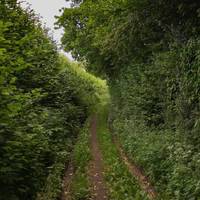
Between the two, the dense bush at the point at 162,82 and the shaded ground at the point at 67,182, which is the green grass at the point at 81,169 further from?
the dense bush at the point at 162,82

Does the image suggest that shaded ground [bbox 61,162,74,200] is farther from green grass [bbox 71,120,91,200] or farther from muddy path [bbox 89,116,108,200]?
muddy path [bbox 89,116,108,200]

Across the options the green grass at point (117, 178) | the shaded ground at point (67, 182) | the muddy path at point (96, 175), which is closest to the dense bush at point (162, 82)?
the green grass at point (117, 178)

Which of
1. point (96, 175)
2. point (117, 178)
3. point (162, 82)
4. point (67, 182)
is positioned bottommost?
point (117, 178)

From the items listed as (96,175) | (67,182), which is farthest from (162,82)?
(67,182)

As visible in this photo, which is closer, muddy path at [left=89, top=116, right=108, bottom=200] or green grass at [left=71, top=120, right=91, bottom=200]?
green grass at [left=71, top=120, right=91, bottom=200]

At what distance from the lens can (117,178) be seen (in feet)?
41.4

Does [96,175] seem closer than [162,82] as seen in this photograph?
Yes

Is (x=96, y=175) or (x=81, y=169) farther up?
(x=81, y=169)

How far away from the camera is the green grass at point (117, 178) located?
10.7 m

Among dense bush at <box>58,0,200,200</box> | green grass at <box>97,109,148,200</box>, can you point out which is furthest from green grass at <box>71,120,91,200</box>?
dense bush at <box>58,0,200,200</box>

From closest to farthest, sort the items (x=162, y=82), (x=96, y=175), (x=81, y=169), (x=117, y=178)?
(x=117, y=178) → (x=96, y=175) → (x=81, y=169) → (x=162, y=82)

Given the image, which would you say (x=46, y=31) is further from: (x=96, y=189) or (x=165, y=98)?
Result: (x=96, y=189)

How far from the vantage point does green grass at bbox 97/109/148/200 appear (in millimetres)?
10656

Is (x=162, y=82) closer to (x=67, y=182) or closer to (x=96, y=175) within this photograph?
(x=96, y=175)
